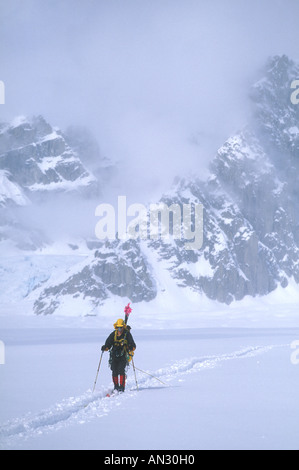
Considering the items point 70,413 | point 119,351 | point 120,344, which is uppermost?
point 120,344

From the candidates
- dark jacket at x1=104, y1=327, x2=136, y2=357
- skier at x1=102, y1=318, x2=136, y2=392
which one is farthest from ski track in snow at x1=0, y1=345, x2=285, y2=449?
dark jacket at x1=104, y1=327, x2=136, y2=357

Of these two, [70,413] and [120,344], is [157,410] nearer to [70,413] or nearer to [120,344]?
[70,413]

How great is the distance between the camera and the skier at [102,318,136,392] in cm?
1543

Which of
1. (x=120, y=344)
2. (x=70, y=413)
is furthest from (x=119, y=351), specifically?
(x=70, y=413)

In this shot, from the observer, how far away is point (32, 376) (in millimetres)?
18875

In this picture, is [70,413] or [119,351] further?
[119,351]

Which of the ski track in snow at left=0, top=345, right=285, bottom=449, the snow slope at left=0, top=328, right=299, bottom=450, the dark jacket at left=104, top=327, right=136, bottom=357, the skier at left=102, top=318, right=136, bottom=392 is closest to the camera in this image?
the snow slope at left=0, top=328, right=299, bottom=450

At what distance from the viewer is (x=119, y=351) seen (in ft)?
51.9

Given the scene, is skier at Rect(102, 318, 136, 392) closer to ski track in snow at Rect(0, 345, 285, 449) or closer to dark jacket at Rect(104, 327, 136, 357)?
dark jacket at Rect(104, 327, 136, 357)

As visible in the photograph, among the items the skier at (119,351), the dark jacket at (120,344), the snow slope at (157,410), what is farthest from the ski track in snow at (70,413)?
the dark jacket at (120,344)

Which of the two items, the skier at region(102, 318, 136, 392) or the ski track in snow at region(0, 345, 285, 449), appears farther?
the skier at region(102, 318, 136, 392)

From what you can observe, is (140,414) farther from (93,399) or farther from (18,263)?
(18,263)
